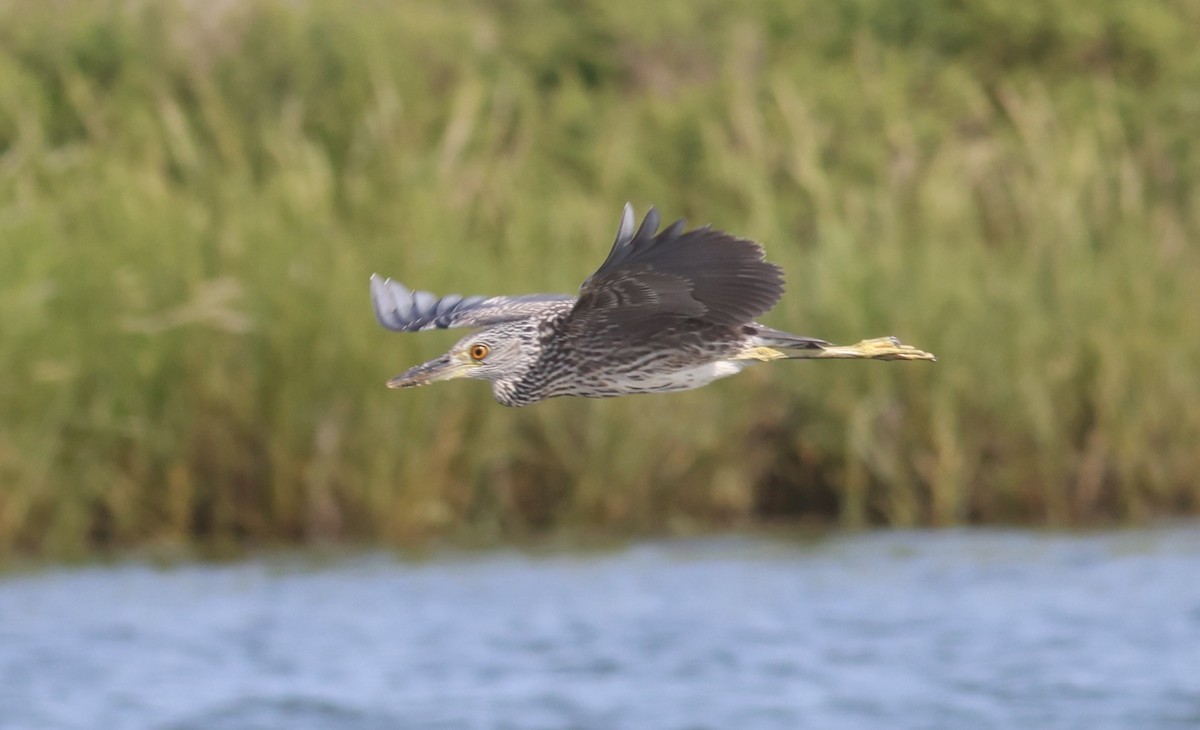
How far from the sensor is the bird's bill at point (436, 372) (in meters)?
6.17

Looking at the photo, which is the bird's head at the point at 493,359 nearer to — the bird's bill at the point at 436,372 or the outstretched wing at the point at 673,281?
the bird's bill at the point at 436,372

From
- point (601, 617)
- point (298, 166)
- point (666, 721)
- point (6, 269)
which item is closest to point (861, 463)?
point (601, 617)

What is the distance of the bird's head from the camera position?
623 centimetres

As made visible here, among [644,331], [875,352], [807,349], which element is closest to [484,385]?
[875,352]

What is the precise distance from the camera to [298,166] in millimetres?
13273

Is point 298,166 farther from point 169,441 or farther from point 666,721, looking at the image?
point 666,721

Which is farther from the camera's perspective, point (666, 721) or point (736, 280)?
point (666, 721)

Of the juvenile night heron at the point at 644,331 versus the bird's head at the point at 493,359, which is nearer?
the juvenile night heron at the point at 644,331

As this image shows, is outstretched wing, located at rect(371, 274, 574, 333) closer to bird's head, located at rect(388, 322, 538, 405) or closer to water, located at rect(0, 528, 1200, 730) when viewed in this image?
bird's head, located at rect(388, 322, 538, 405)

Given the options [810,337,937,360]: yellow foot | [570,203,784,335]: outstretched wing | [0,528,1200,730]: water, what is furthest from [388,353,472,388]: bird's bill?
[0,528,1200,730]: water

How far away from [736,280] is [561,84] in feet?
49.2

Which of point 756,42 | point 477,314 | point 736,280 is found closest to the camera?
point 736,280

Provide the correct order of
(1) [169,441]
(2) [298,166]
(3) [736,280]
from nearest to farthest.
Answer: (3) [736,280] → (1) [169,441] → (2) [298,166]

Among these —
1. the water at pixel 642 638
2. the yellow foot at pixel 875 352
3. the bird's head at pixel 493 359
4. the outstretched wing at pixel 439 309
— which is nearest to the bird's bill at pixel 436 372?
the bird's head at pixel 493 359
